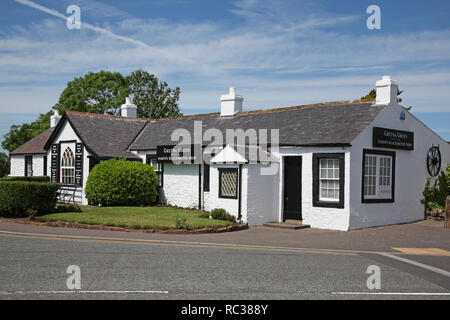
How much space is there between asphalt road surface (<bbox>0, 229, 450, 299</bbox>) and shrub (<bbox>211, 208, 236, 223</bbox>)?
493 cm

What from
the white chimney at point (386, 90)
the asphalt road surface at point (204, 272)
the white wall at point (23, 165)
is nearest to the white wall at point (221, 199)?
the asphalt road surface at point (204, 272)

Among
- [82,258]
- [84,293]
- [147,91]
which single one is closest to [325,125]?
[82,258]

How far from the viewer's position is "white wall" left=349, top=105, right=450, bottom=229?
1688 centimetres

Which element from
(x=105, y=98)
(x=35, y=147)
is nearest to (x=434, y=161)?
(x=35, y=147)

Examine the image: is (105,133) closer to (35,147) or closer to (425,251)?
(35,147)

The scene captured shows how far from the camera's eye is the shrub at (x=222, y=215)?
56.4 feet

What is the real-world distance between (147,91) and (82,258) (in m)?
46.1

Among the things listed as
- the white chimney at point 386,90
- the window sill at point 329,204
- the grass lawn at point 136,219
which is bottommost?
the grass lawn at point 136,219

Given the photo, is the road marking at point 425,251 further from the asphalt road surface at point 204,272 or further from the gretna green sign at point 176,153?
the gretna green sign at point 176,153

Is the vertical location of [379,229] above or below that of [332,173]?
below

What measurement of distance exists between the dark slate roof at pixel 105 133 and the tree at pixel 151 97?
2558cm
